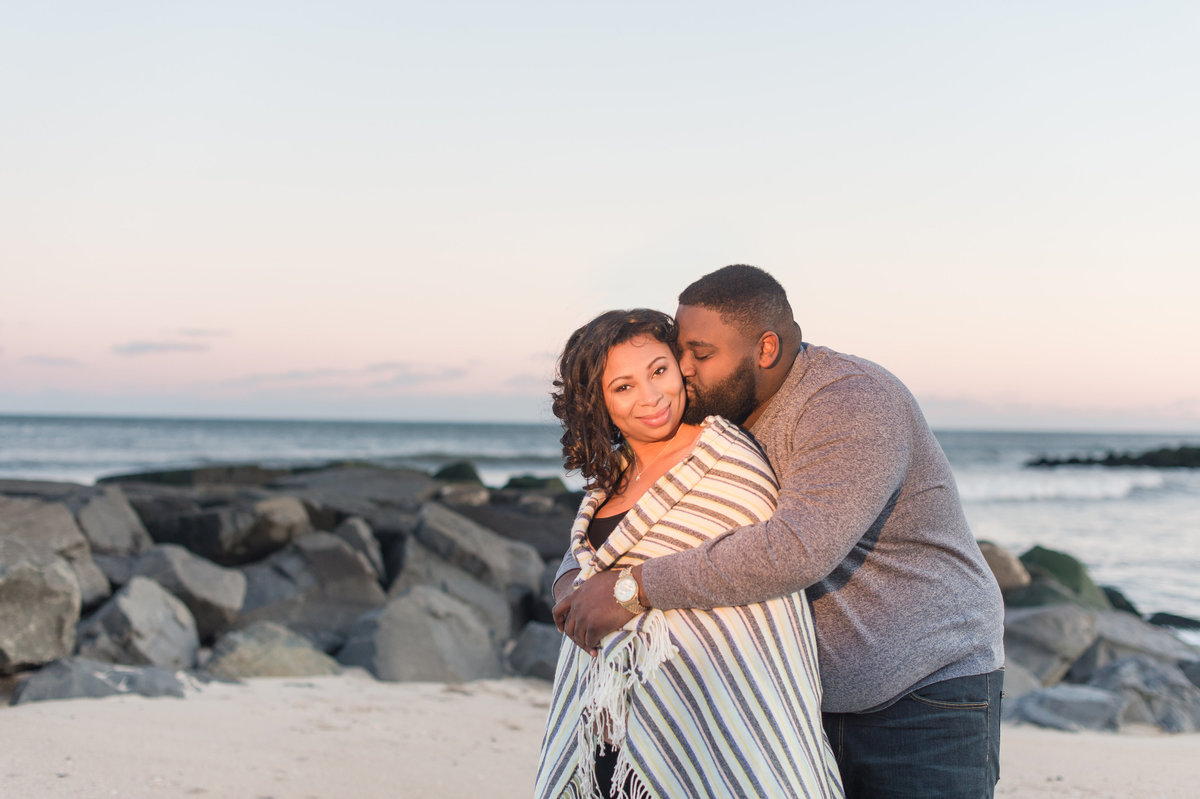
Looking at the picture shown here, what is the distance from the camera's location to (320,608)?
775 cm

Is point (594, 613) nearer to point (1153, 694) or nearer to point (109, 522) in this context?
point (1153, 694)

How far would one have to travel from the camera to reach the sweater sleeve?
7.06 ft

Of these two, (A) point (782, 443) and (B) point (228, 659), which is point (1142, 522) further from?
(A) point (782, 443)

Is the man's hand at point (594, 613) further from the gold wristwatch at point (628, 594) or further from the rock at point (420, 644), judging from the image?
the rock at point (420, 644)

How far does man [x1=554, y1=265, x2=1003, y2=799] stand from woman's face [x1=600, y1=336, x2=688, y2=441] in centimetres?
5

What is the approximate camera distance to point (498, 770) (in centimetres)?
464

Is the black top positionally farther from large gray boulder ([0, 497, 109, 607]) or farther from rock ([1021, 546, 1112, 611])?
rock ([1021, 546, 1112, 611])

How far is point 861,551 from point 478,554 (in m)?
6.31

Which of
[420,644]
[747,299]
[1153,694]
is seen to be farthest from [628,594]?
[1153,694]

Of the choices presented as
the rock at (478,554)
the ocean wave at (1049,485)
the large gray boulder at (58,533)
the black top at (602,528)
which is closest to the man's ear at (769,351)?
the black top at (602,528)

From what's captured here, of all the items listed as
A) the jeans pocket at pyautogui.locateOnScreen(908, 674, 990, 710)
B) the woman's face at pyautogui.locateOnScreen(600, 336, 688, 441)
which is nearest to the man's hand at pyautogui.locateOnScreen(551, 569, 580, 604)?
the woman's face at pyautogui.locateOnScreen(600, 336, 688, 441)

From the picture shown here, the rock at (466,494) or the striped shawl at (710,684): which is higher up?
the striped shawl at (710,684)

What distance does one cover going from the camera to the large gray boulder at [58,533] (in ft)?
22.4

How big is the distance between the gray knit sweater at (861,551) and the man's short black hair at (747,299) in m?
0.14
